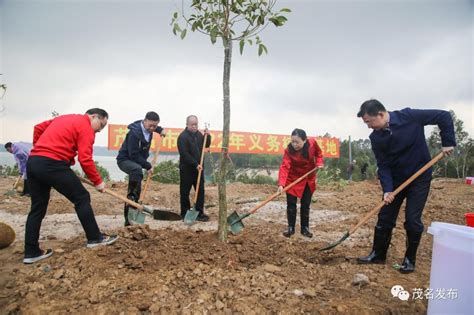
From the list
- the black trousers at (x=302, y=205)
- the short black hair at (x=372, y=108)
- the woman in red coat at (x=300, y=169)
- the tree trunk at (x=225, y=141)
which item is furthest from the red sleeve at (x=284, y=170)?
the short black hair at (x=372, y=108)

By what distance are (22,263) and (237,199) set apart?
5.05m

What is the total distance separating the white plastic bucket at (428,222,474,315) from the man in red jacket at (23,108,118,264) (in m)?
2.92

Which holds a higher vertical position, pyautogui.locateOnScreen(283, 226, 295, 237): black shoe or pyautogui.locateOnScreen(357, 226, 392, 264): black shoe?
pyautogui.locateOnScreen(357, 226, 392, 264): black shoe

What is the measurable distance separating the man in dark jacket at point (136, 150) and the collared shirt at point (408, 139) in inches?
112

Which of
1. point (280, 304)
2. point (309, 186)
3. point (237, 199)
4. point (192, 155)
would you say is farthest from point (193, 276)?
point (237, 199)

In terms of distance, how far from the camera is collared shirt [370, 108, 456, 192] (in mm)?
2791

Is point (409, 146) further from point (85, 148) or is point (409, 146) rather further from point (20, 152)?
point (20, 152)

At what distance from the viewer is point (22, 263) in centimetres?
297

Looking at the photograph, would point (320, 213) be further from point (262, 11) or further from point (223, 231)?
point (262, 11)

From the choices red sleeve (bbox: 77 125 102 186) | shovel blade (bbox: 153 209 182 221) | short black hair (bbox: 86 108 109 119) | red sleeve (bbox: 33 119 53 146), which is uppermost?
short black hair (bbox: 86 108 109 119)

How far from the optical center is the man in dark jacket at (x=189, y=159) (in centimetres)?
→ 484

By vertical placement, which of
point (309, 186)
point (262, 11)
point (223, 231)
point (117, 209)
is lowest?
point (117, 209)

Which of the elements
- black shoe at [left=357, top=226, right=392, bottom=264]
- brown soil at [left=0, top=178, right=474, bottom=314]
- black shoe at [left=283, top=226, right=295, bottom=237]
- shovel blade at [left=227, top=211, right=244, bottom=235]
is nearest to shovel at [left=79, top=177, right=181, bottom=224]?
brown soil at [left=0, top=178, right=474, bottom=314]

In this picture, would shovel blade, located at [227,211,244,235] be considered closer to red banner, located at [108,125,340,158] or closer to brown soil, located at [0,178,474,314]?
brown soil, located at [0,178,474,314]
